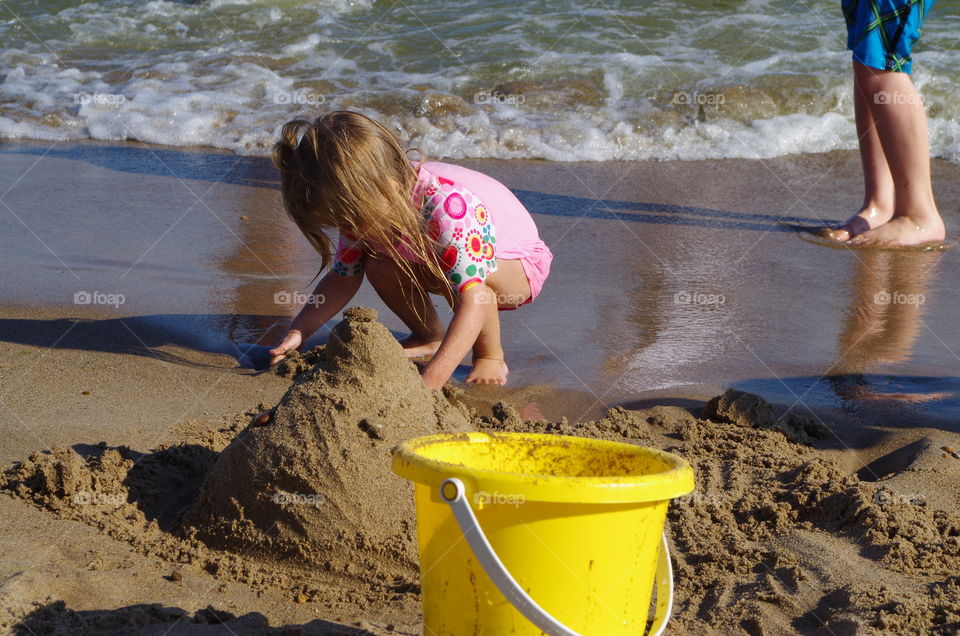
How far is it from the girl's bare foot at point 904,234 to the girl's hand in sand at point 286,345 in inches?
109

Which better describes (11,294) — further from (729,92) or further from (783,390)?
(729,92)

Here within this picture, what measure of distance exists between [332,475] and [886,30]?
377cm

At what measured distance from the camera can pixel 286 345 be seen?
3.34m

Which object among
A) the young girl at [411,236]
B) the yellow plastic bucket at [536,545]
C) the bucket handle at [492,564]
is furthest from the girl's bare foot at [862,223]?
the bucket handle at [492,564]

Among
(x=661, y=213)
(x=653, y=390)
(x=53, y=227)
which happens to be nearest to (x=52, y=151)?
(x=53, y=227)

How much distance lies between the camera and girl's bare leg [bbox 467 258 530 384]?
10.9 feet

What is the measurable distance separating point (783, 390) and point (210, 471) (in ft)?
5.91

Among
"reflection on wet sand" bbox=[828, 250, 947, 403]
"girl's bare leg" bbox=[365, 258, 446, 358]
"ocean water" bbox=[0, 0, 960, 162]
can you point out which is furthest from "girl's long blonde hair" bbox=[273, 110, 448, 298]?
"ocean water" bbox=[0, 0, 960, 162]

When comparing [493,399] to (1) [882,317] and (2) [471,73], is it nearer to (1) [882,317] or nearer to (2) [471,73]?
(1) [882,317]

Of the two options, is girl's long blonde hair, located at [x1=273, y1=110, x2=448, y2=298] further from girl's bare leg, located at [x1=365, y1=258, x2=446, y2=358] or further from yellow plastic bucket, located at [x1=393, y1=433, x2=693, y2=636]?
yellow plastic bucket, located at [x1=393, y1=433, x2=693, y2=636]

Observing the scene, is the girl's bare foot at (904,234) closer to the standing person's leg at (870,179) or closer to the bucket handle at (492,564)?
the standing person's leg at (870,179)

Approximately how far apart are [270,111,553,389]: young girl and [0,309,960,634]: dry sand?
23.8 inches

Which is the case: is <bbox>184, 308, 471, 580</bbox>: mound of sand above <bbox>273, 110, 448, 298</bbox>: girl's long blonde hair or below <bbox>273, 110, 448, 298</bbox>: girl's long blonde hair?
below

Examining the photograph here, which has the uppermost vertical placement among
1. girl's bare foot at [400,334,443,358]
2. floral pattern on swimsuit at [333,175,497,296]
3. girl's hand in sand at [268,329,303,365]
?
floral pattern on swimsuit at [333,175,497,296]
